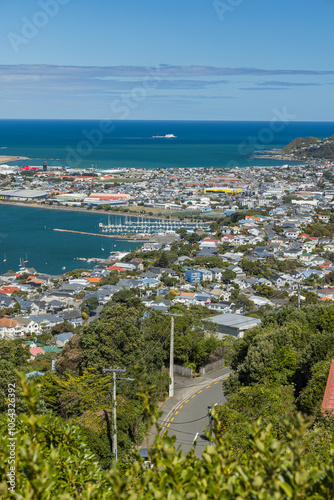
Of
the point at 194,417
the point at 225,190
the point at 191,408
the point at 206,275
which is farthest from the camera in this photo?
the point at 225,190

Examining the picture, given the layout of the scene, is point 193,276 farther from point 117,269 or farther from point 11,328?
point 11,328

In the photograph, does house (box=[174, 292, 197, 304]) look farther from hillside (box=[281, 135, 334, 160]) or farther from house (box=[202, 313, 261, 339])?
hillside (box=[281, 135, 334, 160])

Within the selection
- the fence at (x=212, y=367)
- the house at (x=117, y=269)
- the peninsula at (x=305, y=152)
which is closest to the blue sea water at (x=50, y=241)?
the house at (x=117, y=269)

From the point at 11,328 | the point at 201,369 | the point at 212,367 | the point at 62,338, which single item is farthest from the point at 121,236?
the point at 201,369

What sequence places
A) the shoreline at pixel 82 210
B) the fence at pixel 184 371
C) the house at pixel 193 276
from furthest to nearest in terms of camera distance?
the shoreline at pixel 82 210, the house at pixel 193 276, the fence at pixel 184 371

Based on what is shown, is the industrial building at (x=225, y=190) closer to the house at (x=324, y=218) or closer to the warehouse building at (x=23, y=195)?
the house at (x=324, y=218)

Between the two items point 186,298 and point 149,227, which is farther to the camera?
point 149,227
